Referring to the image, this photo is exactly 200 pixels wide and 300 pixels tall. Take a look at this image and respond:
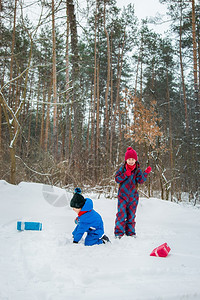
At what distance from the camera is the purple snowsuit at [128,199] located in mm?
3283

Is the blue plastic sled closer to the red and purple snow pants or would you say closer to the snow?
the snow

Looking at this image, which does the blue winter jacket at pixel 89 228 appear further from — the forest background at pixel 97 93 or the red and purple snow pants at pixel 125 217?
the forest background at pixel 97 93

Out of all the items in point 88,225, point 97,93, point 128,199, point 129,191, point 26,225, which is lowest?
point 26,225

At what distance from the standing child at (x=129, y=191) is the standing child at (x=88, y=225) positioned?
561 millimetres

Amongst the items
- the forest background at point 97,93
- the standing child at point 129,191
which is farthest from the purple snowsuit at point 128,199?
the forest background at point 97,93

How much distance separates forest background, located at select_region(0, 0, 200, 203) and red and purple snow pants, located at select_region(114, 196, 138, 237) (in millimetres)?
2571

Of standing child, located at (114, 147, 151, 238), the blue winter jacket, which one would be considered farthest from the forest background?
the blue winter jacket

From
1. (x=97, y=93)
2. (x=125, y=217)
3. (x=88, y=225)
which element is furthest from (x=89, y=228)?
(x=97, y=93)

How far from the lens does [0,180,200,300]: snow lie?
1.35m

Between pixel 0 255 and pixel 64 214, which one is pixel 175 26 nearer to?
pixel 64 214

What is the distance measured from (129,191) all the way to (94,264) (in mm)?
1574

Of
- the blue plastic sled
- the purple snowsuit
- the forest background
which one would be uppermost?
the forest background

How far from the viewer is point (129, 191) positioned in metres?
3.37

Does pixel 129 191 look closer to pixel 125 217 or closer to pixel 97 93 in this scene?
pixel 125 217
